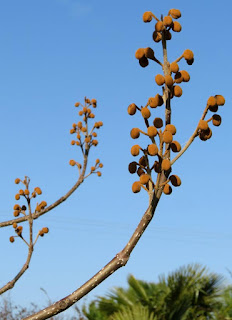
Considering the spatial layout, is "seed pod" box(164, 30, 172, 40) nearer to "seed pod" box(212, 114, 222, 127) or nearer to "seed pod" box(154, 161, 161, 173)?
"seed pod" box(212, 114, 222, 127)

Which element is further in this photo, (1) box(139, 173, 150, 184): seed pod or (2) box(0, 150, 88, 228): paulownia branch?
(2) box(0, 150, 88, 228): paulownia branch

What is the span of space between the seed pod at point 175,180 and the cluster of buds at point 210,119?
201 millimetres

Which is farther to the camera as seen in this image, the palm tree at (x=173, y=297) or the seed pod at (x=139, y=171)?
the palm tree at (x=173, y=297)

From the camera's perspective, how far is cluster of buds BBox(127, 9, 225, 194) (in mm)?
2338

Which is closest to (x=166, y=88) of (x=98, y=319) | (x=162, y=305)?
(x=162, y=305)

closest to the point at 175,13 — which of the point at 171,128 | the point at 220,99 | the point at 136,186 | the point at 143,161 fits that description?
the point at 220,99

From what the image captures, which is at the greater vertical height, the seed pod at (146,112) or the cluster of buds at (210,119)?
the seed pod at (146,112)

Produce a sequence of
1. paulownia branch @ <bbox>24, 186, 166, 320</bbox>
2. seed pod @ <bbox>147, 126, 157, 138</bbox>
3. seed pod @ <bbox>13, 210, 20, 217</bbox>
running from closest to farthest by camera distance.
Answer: paulownia branch @ <bbox>24, 186, 166, 320</bbox> → seed pod @ <bbox>147, 126, 157, 138</bbox> → seed pod @ <bbox>13, 210, 20, 217</bbox>

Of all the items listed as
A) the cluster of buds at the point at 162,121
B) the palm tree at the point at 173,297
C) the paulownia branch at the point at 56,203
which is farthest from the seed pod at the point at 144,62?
the palm tree at the point at 173,297

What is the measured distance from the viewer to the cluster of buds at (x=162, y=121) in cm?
234

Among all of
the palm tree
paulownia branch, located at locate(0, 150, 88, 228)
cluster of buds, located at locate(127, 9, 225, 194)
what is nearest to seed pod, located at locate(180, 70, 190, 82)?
cluster of buds, located at locate(127, 9, 225, 194)

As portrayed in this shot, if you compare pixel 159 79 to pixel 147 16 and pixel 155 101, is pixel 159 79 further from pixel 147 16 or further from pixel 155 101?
pixel 147 16

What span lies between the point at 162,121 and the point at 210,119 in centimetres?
20

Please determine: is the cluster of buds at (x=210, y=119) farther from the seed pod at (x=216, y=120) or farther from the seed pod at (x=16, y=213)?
the seed pod at (x=16, y=213)
